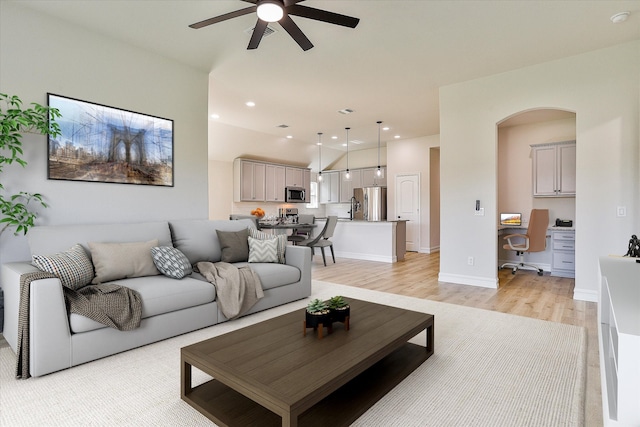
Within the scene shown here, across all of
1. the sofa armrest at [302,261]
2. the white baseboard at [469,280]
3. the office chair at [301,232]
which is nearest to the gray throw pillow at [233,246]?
the sofa armrest at [302,261]

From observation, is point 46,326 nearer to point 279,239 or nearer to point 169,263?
point 169,263

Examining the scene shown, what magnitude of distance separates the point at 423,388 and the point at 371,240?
17.0 feet

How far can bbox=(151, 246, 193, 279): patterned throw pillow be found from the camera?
3.02 meters

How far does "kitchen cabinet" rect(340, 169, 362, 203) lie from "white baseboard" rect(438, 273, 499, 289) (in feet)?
17.3

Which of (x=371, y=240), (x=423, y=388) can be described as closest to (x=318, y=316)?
(x=423, y=388)

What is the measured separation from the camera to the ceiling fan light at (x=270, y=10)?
2.25 m

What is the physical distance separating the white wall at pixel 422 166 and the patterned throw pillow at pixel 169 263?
658 cm

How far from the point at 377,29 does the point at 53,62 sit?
3.09 meters

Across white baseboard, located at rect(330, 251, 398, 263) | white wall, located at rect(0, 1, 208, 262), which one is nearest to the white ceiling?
white wall, located at rect(0, 1, 208, 262)

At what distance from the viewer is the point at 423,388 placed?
6.59 feet

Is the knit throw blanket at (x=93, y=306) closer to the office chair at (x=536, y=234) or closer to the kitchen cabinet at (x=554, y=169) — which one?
the office chair at (x=536, y=234)

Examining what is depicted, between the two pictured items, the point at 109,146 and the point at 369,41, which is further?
the point at 369,41

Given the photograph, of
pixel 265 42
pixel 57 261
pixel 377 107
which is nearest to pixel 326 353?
pixel 57 261

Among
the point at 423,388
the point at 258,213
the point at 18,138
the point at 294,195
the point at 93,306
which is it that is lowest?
the point at 423,388
